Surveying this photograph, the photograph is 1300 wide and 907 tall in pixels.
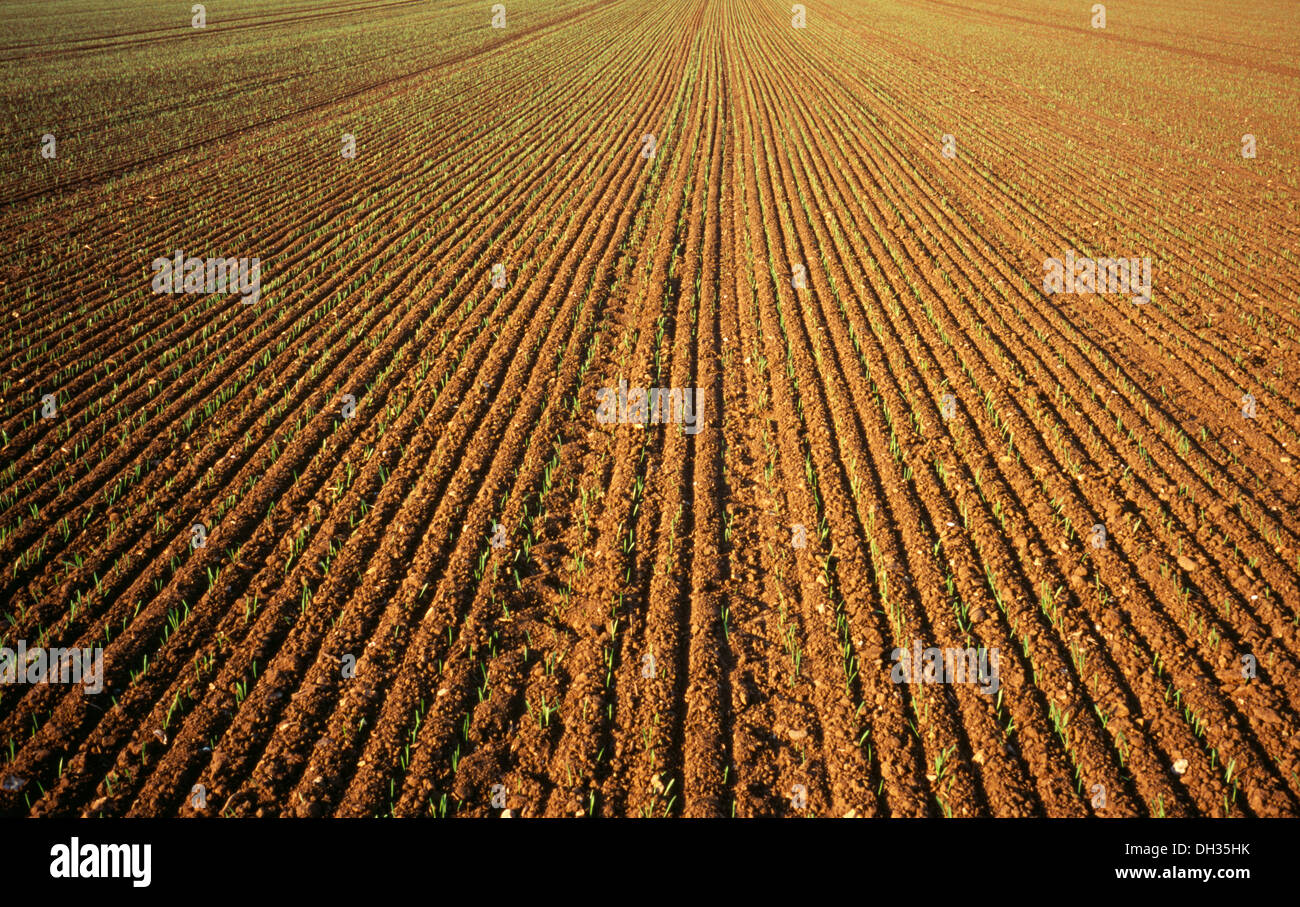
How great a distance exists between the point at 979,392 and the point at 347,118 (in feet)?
63.8

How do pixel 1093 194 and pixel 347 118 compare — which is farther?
pixel 347 118

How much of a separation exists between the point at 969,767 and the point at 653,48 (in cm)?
3456

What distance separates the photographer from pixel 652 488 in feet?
21.3

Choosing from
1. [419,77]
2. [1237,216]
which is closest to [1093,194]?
[1237,216]

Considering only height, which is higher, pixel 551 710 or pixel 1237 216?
pixel 1237 216

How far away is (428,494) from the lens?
6344 millimetres

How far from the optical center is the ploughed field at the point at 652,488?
13.8 ft

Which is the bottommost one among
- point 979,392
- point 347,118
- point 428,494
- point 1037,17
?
point 428,494

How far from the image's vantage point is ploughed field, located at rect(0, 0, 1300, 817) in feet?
13.8

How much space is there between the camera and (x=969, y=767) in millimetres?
4125

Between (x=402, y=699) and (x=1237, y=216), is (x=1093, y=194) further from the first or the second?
(x=402, y=699)
